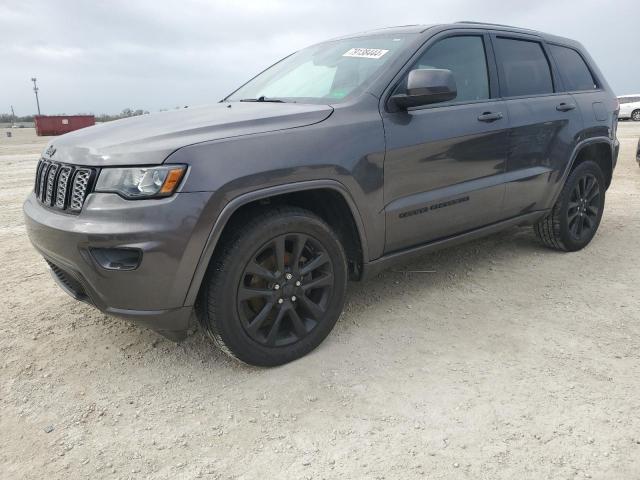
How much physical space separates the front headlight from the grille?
0.55ft

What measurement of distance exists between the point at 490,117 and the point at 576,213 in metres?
1.56

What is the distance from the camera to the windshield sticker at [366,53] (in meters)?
3.24

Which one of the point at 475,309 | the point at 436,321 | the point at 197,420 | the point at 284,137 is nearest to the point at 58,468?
the point at 197,420

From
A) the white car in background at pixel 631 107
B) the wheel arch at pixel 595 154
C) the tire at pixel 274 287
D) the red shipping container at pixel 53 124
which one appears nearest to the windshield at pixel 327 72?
the tire at pixel 274 287

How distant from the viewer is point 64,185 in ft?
8.09

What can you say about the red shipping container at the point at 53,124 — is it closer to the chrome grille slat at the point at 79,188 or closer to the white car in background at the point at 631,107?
the white car in background at the point at 631,107

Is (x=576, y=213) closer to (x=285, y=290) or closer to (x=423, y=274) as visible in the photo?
(x=423, y=274)

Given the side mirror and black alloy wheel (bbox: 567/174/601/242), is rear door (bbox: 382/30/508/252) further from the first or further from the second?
black alloy wheel (bbox: 567/174/601/242)

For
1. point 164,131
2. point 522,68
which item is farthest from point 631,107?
point 164,131

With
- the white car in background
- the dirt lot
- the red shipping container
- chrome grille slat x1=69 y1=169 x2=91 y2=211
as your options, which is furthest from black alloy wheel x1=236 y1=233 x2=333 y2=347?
the red shipping container

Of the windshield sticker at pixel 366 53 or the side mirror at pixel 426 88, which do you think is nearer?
the side mirror at pixel 426 88

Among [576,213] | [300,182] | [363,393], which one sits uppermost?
[300,182]

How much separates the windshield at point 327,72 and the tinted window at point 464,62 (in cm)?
23

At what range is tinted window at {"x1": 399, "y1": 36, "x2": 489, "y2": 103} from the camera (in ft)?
11.0
